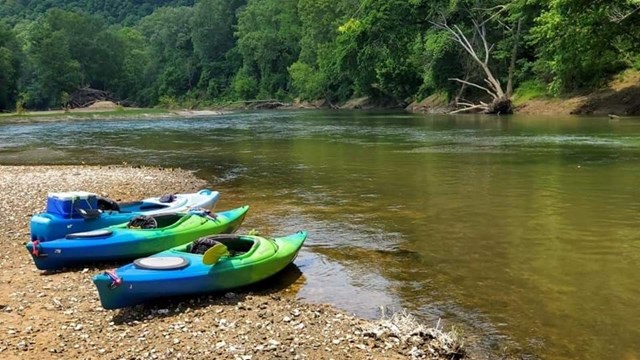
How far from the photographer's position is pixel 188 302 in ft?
24.3

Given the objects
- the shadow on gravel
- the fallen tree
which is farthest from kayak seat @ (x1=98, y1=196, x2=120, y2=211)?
the fallen tree

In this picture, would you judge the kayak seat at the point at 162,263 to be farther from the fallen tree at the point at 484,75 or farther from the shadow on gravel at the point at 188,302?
the fallen tree at the point at 484,75

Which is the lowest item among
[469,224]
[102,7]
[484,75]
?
[469,224]

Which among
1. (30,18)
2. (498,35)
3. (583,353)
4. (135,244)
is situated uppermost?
(30,18)

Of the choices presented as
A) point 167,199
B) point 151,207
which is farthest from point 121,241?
point 167,199

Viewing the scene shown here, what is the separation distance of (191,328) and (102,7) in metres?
184

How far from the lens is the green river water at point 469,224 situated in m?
6.95

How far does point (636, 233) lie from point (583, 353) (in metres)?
5.20

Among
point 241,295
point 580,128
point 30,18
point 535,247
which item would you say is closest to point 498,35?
→ point 580,128

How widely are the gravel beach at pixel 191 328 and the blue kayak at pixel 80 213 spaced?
0.70 m

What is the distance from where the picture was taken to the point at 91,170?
19.1m

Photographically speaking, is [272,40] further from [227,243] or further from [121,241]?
[227,243]

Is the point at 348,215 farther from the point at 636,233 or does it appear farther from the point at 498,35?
the point at 498,35

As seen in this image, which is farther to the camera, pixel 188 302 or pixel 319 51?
pixel 319 51
